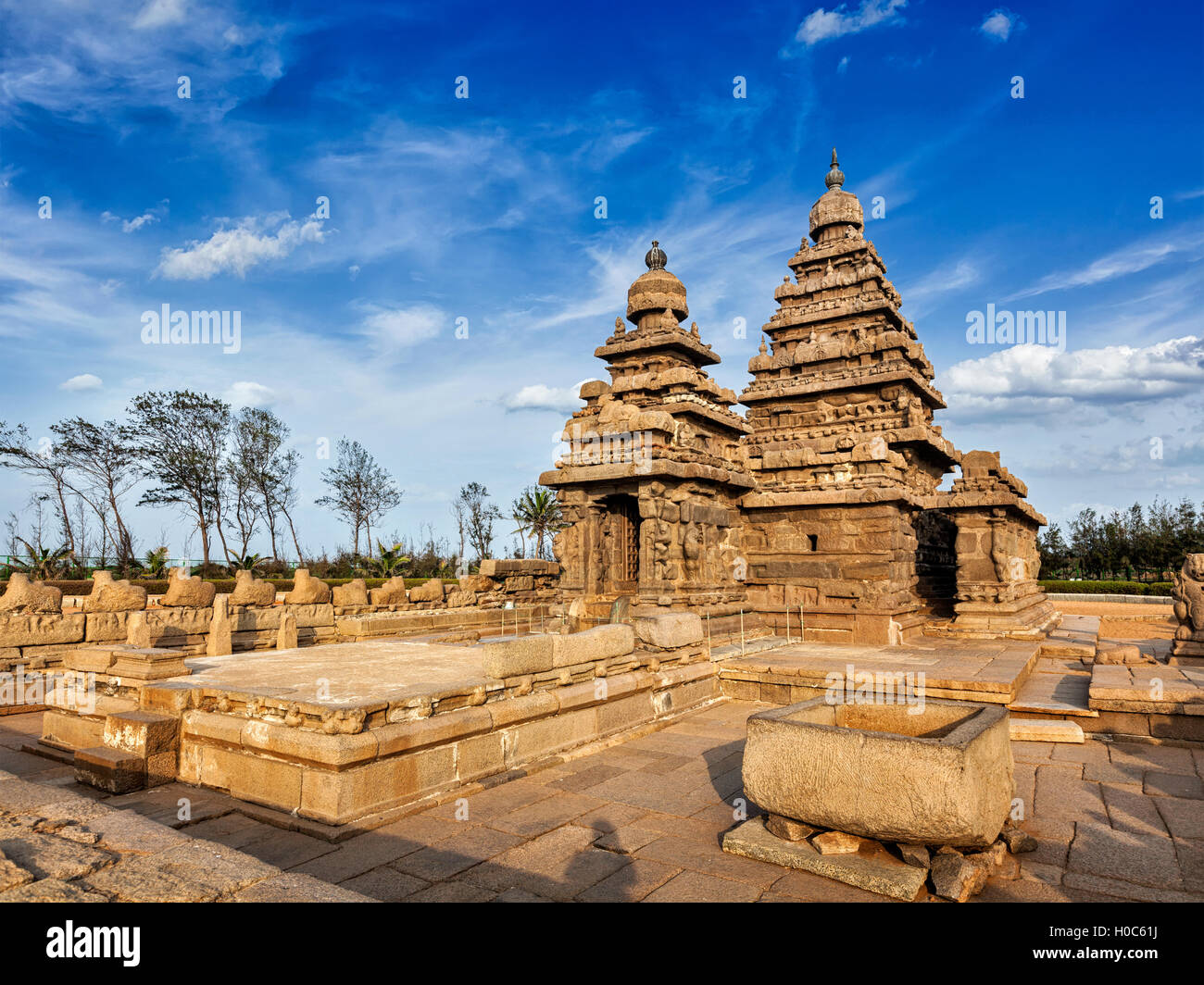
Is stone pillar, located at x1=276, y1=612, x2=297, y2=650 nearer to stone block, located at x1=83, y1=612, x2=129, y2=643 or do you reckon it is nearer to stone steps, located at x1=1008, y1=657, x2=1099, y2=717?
stone block, located at x1=83, y1=612, x2=129, y2=643

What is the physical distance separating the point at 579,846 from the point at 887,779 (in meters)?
1.70

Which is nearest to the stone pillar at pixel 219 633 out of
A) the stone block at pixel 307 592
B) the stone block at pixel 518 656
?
the stone block at pixel 307 592

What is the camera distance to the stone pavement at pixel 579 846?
267 cm

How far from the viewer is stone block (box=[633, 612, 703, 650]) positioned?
762 cm

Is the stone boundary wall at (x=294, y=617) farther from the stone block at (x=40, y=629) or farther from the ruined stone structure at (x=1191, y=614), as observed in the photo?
the ruined stone structure at (x=1191, y=614)

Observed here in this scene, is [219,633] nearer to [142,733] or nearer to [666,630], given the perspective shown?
[142,733]

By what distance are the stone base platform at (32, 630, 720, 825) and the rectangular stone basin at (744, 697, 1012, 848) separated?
2.10 metres

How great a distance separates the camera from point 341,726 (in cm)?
→ 431

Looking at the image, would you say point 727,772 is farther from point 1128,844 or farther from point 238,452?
point 238,452

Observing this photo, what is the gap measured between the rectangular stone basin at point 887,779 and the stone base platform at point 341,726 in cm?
210

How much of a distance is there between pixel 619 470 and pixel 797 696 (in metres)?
4.48

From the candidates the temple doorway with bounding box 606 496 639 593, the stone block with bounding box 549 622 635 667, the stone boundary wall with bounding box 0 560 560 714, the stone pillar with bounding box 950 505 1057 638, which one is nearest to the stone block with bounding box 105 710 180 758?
the stone block with bounding box 549 622 635 667
